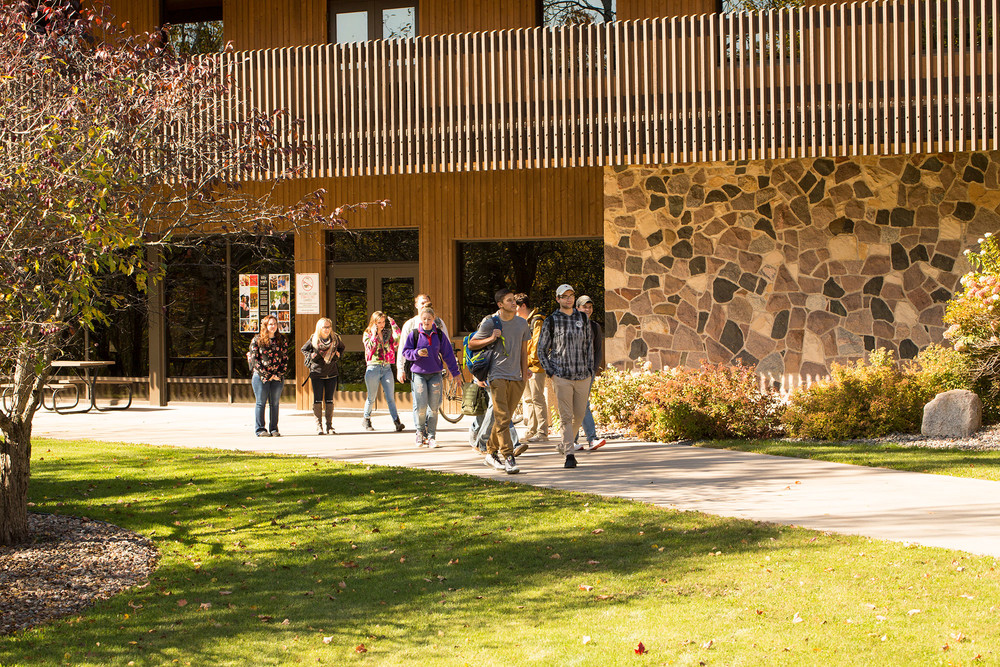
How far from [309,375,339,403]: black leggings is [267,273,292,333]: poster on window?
4717mm

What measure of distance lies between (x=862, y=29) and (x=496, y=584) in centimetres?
1032

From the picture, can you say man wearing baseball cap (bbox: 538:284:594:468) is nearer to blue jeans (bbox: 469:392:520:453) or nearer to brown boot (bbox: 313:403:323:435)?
blue jeans (bbox: 469:392:520:453)

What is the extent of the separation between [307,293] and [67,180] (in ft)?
38.7

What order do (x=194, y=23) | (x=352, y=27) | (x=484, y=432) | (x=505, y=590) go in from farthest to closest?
1. (x=194, y=23)
2. (x=352, y=27)
3. (x=484, y=432)
4. (x=505, y=590)

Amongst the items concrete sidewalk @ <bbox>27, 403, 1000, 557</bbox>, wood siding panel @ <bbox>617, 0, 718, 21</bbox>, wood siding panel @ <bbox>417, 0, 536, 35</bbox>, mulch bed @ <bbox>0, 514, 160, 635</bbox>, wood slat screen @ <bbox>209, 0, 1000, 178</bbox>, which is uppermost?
wood siding panel @ <bbox>417, 0, 536, 35</bbox>

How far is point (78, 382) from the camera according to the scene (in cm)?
2033

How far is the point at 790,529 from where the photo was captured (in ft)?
26.0

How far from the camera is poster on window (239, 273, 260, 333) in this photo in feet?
64.5

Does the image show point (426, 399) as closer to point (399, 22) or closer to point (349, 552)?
point (349, 552)

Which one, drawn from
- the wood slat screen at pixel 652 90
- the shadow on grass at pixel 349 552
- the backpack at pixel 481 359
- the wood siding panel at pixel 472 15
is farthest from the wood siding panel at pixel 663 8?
the shadow on grass at pixel 349 552

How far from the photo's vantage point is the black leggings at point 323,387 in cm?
1490

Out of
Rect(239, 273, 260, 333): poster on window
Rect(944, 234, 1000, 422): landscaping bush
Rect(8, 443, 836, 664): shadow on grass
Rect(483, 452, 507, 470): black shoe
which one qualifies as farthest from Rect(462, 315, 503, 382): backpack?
Rect(239, 273, 260, 333): poster on window

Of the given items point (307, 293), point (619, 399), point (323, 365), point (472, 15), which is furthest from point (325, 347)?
point (472, 15)

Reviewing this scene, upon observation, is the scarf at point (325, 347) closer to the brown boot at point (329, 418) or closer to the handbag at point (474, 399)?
the brown boot at point (329, 418)
